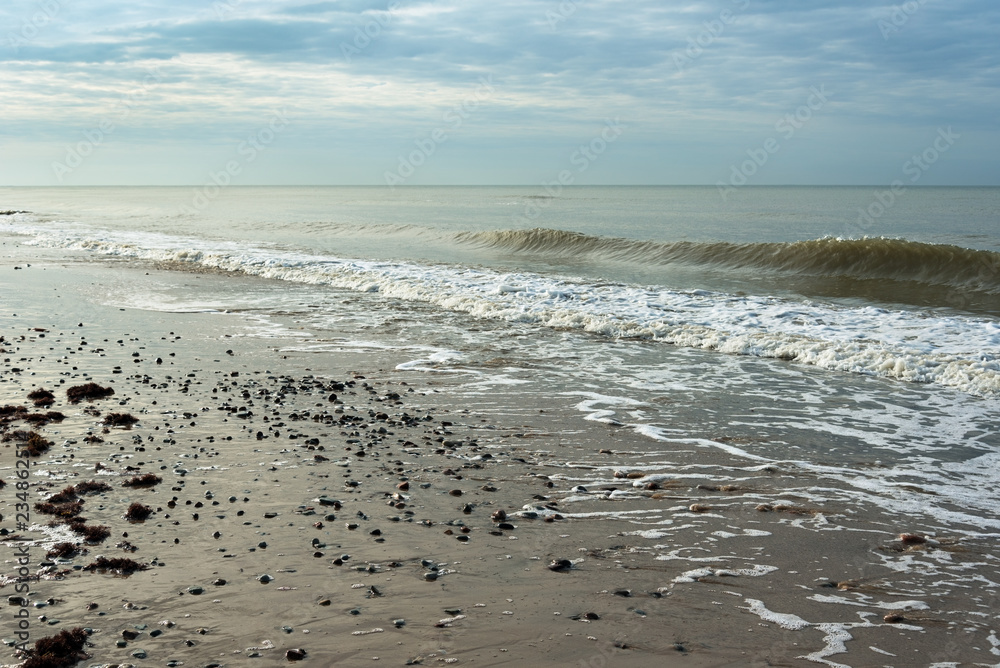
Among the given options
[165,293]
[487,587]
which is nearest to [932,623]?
[487,587]

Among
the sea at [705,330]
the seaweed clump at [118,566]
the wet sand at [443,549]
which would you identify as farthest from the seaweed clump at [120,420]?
the sea at [705,330]

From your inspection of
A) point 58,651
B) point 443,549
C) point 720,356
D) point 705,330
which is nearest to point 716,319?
point 705,330

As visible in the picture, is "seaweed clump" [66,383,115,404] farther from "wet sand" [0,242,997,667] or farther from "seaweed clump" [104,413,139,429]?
"seaweed clump" [104,413,139,429]

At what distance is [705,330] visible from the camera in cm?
1302

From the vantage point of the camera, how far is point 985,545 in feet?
16.7

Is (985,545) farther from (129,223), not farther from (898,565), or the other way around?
(129,223)

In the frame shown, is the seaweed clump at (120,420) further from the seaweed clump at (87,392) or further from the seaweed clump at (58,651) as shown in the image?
the seaweed clump at (58,651)

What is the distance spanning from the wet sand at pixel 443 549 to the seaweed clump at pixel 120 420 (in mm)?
101

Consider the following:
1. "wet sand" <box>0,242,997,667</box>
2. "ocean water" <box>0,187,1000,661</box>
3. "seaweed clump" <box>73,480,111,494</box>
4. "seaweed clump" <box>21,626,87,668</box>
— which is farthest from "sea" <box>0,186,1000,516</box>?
"seaweed clump" <box>21,626,87,668</box>

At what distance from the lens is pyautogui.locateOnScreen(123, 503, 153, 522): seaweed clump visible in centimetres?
534

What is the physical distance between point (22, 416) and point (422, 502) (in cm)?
491

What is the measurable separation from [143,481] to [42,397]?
3.39 meters

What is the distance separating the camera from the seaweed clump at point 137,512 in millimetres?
5340

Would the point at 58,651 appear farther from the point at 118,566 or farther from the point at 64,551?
the point at 64,551
